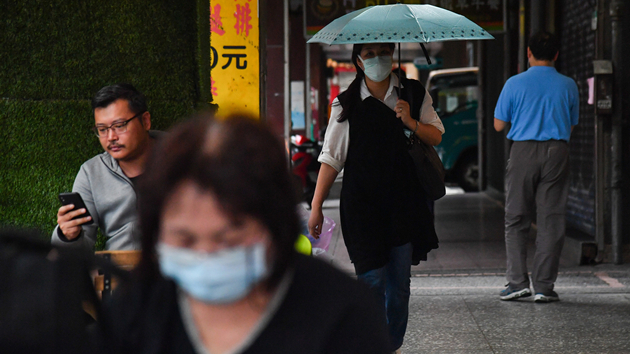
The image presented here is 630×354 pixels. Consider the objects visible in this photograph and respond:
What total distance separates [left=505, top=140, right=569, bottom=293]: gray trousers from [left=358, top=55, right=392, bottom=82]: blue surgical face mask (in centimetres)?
179

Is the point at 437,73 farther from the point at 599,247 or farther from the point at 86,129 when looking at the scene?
the point at 86,129

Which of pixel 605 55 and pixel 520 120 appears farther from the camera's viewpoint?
pixel 605 55

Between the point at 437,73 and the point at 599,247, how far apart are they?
9.14 meters

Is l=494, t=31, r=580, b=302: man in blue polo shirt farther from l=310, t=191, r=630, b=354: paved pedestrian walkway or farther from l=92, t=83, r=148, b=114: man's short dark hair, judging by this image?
l=92, t=83, r=148, b=114: man's short dark hair

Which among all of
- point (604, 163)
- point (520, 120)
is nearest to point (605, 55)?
point (604, 163)

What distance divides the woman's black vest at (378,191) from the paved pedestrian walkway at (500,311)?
227 mm

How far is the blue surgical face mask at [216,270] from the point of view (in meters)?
1.15

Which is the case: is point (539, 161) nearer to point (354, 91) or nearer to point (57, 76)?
point (354, 91)

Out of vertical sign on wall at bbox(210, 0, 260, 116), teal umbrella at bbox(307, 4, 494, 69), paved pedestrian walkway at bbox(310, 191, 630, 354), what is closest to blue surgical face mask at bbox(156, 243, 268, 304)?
paved pedestrian walkway at bbox(310, 191, 630, 354)

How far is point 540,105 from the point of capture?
527 cm

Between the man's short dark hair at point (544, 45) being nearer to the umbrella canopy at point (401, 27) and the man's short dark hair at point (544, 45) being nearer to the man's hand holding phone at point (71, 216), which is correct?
the umbrella canopy at point (401, 27)

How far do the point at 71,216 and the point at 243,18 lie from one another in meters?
3.14

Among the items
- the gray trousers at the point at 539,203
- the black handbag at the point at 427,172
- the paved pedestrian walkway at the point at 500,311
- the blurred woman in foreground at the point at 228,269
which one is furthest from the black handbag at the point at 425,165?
the blurred woman in foreground at the point at 228,269

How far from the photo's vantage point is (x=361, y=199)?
380 cm
